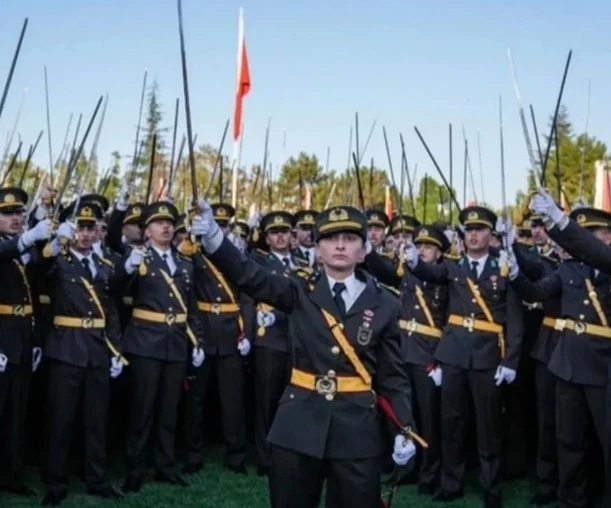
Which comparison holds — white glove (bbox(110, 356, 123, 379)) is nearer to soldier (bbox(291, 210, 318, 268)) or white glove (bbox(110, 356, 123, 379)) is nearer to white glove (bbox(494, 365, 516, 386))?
soldier (bbox(291, 210, 318, 268))

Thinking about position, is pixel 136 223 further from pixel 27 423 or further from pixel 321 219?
pixel 321 219

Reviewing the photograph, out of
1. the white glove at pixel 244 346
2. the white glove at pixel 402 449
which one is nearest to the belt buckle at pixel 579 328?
the white glove at pixel 402 449

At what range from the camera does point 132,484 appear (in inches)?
265

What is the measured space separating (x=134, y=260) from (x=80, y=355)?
84cm

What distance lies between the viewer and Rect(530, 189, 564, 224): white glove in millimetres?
4523

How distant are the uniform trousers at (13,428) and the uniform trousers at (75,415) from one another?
274 mm

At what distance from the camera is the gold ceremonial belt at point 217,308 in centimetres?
771

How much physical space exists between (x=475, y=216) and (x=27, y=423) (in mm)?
4464

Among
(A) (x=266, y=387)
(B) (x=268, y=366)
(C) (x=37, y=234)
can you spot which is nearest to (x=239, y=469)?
(A) (x=266, y=387)

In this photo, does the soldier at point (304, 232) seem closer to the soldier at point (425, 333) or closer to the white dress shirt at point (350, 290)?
the soldier at point (425, 333)

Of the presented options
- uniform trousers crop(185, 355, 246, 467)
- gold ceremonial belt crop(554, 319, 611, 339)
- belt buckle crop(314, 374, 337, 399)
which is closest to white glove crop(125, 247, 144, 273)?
uniform trousers crop(185, 355, 246, 467)

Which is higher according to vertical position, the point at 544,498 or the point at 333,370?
the point at 333,370

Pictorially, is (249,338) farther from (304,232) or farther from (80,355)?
(80,355)

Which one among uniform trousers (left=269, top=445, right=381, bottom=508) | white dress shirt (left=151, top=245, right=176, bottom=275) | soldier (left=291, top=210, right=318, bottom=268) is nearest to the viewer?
uniform trousers (left=269, top=445, right=381, bottom=508)
